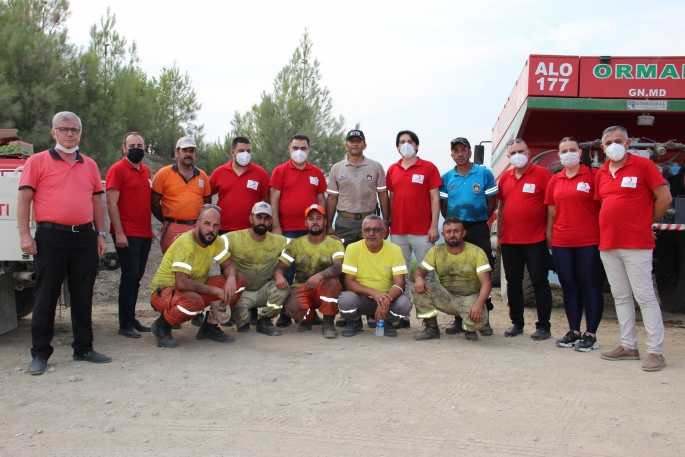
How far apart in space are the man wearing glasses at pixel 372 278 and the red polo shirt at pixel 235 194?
4.12 feet

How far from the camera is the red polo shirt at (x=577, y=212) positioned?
17.7 feet

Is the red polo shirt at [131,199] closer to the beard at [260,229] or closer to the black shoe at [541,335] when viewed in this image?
the beard at [260,229]

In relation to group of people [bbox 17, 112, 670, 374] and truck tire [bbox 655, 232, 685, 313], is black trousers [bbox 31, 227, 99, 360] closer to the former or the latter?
group of people [bbox 17, 112, 670, 374]

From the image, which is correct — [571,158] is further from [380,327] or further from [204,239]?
[204,239]

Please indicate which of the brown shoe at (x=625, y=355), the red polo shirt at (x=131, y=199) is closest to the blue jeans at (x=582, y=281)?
the brown shoe at (x=625, y=355)

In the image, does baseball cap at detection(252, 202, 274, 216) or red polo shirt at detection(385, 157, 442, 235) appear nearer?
baseball cap at detection(252, 202, 274, 216)

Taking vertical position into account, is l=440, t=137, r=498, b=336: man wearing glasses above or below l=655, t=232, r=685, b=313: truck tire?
above

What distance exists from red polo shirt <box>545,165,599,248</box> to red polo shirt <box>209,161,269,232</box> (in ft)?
10.2

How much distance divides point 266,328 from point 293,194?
58.2 inches

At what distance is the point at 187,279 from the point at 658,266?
20.0ft

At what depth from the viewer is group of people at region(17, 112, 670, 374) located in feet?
15.7

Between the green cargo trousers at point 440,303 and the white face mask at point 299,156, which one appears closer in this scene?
the green cargo trousers at point 440,303

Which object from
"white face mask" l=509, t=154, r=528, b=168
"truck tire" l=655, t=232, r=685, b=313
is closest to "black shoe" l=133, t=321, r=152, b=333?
"white face mask" l=509, t=154, r=528, b=168

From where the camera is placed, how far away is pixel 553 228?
5.68 meters
